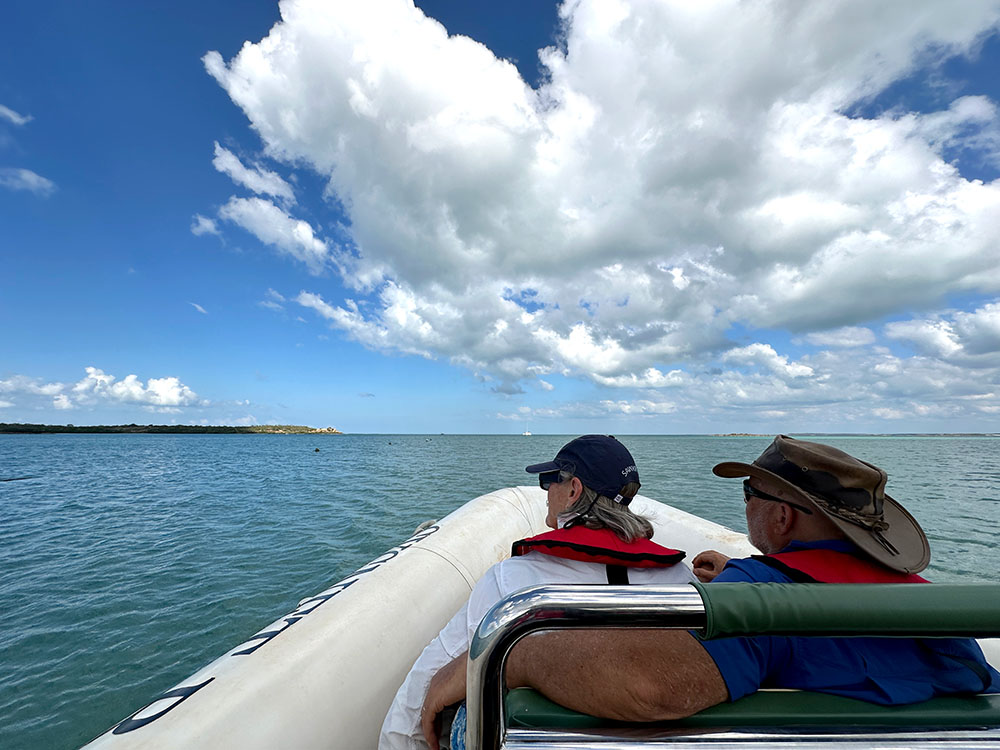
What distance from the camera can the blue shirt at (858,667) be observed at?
3.33 ft

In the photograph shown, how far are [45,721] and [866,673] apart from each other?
5.71 m

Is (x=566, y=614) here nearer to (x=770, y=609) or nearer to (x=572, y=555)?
(x=770, y=609)

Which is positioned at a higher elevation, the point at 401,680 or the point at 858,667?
the point at 858,667

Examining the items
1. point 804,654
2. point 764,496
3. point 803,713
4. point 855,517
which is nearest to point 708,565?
point 764,496

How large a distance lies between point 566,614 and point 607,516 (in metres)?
1.20

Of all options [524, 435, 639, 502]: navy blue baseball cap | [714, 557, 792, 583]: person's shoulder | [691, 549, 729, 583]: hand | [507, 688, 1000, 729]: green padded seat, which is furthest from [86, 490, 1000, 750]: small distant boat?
[691, 549, 729, 583]: hand

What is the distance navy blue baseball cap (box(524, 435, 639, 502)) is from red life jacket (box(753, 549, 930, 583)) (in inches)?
28.7

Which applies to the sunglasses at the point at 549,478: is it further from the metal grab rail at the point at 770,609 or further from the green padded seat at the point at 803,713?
the metal grab rail at the point at 770,609

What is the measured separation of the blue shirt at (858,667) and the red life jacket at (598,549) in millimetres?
544

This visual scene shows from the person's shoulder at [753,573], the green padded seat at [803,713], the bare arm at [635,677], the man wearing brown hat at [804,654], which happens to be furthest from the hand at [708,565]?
the bare arm at [635,677]

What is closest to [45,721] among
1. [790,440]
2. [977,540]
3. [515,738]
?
[515,738]

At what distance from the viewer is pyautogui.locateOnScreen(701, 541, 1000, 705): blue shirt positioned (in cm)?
101

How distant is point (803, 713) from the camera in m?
0.95

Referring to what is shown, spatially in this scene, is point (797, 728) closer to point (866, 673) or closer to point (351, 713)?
point (866, 673)
